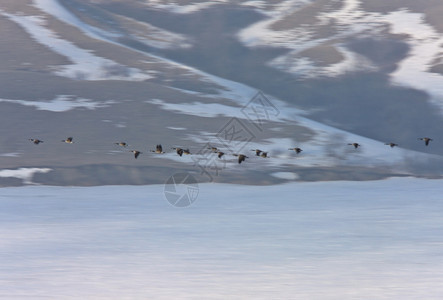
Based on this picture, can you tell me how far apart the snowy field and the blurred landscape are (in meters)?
2.17

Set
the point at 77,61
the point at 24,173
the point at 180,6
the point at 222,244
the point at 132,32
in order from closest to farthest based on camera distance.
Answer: the point at 222,244 → the point at 24,173 → the point at 77,61 → the point at 132,32 → the point at 180,6

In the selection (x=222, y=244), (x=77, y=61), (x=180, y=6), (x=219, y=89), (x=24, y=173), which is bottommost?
(x=222, y=244)

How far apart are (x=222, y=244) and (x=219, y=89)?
14.2 m

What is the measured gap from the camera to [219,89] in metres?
24.1

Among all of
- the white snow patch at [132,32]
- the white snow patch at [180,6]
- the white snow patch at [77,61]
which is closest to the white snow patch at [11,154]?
the white snow patch at [77,61]

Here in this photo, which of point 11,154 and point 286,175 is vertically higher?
point 286,175

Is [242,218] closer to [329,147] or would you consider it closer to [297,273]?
[297,273]

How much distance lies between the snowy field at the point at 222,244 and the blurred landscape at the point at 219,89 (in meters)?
2.17

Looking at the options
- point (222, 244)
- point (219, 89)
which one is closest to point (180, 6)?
point (219, 89)

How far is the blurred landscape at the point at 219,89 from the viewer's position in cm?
1761

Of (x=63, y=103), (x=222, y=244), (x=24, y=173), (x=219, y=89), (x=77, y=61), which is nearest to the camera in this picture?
(x=222, y=244)

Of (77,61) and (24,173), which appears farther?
(77,61)

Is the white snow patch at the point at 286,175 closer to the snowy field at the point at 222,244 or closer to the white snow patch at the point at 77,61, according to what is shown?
the snowy field at the point at 222,244

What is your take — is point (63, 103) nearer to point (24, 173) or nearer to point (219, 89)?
point (24, 173)
